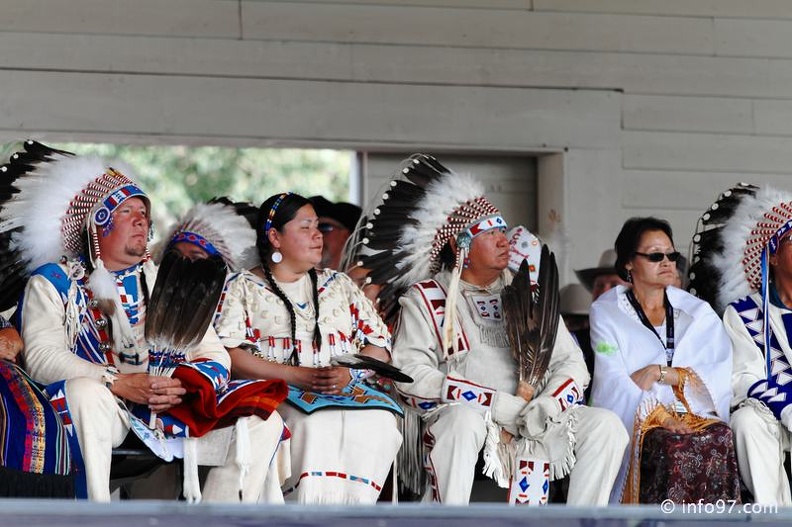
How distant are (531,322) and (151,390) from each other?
134 cm

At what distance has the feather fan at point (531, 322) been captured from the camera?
15.4 ft

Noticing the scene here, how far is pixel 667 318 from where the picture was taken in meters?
4.99

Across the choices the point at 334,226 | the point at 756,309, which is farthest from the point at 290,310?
the point at 756,309

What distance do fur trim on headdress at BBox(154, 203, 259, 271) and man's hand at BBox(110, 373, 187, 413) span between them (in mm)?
1105

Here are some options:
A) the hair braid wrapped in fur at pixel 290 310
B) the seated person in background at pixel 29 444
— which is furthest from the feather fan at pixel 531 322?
the seated person in background at pixel 29 444

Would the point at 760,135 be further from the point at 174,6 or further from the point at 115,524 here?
the point at 115,524

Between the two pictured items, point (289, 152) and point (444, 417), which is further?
point (289, 152)

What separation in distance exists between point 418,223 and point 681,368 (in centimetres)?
105

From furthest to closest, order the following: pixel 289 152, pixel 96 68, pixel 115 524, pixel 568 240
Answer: pixel 289 152 → pixel 568 240 → pixel 96 68 → pixel 115 524

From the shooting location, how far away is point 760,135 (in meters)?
6.62

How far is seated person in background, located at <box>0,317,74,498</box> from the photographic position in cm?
378

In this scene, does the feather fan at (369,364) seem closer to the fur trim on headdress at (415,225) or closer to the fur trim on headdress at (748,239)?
the fur trim on headdress at (415,225)

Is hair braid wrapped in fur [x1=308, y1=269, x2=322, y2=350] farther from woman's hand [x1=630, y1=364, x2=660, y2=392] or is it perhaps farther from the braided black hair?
woman's hand [x1=630, y1=364, x2=660, y2=392]

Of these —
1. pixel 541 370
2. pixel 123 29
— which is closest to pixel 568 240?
pixel 541 370
